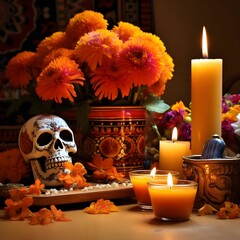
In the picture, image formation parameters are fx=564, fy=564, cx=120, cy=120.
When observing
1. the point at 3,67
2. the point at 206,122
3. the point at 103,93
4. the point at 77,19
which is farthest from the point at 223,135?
the point at 3,67

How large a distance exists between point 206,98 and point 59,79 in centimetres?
28

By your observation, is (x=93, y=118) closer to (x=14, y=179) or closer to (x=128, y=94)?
(x=128, y=94)

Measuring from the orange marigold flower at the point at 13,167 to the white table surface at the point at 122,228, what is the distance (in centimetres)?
17

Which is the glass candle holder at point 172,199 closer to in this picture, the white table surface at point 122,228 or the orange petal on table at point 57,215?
the white table surface at point 122,228

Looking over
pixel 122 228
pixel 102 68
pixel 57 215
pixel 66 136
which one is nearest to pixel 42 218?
pixel 57 215

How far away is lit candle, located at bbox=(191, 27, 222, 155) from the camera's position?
1.06 meters

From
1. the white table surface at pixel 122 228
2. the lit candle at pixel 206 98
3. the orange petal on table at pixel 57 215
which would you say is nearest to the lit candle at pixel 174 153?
the lit candle at pixel 206 98

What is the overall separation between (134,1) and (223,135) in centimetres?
47

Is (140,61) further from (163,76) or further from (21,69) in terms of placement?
(21,69)

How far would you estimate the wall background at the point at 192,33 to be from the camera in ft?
5.07

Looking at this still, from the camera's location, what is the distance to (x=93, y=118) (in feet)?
3.76

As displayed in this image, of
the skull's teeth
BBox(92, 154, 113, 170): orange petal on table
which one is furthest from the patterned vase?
the skull's teeth

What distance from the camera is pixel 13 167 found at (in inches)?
44.8

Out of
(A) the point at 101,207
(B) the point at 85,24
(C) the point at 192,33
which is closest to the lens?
(A) the point at 101,207
